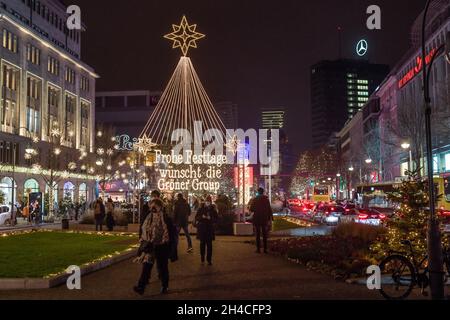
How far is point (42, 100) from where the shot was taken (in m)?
65.6

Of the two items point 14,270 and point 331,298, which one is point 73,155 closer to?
point 14,270

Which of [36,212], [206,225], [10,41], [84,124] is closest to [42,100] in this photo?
[10,41]

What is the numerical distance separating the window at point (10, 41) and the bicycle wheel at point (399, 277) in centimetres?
5321

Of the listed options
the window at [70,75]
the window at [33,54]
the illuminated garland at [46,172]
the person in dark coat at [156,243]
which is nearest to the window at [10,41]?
the window at [33,54]

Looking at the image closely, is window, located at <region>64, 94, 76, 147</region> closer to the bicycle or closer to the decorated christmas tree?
the decorated christmas tree

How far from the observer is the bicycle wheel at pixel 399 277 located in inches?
414

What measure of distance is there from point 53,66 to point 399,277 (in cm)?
6553

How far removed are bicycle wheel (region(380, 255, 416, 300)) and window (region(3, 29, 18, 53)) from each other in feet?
175

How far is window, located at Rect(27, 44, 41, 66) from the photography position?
62500 mm

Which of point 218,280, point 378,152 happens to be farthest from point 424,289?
point 378,152

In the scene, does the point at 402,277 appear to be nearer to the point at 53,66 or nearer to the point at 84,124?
the point at 53,66

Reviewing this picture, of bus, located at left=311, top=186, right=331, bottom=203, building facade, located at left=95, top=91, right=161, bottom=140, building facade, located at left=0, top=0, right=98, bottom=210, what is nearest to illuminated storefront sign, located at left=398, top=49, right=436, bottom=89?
bus, located at left=311, top=186, right=331, bottom=203

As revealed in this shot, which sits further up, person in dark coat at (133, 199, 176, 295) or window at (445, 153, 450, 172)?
window at (445, 153, 450, 172)

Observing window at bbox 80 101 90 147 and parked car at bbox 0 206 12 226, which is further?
window at bbox 80 101 90 147
